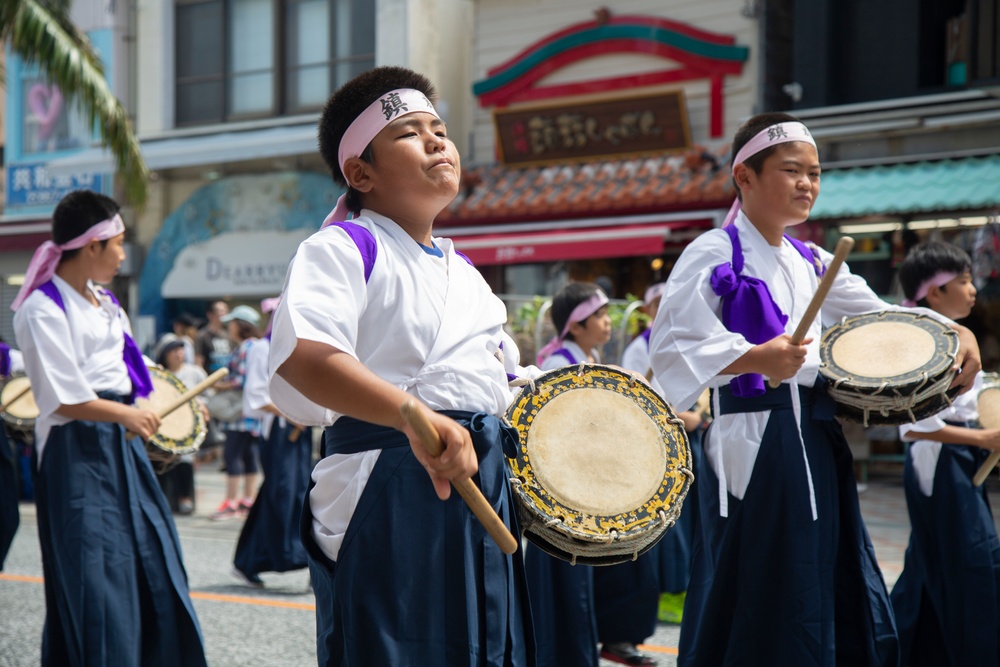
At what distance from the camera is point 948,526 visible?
489 cm

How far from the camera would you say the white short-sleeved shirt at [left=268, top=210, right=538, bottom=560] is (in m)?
2.40

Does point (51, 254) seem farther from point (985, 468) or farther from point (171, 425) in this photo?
point (985, 468)

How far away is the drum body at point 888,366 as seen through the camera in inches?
140

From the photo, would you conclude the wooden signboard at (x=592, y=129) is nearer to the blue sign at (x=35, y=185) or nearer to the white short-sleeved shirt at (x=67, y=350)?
the blue sign at (x=35, y=185)

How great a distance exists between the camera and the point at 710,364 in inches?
135

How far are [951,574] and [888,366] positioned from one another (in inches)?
63.9

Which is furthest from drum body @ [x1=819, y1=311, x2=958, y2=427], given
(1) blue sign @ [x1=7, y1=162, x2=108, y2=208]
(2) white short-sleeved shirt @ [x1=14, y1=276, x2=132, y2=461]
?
(1) blue sign @ [x1=7, y1=162, x2=108, y2=208]

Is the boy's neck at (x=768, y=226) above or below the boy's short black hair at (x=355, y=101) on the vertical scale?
below

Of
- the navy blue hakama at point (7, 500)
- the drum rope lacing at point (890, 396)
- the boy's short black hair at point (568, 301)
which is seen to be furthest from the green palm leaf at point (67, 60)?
the drum rope lacing at point (890, 396)

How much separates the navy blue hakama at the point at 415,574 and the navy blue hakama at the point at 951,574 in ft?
9.14

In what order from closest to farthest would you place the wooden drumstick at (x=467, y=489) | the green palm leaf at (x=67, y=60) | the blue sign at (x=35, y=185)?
the wooden drumstick at (x=467, y=489)
the green palm leaf at (x=67, y=60)
the blue sign at (x=35, y=185)

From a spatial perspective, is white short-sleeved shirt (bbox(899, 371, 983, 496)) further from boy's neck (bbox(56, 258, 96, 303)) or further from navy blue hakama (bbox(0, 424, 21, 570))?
navy blue hakama (bbox(0, 424, 21, 570))

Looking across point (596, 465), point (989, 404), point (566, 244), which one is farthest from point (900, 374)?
point (566, 244)

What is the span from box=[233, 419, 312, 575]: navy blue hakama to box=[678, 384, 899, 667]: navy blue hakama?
3.84 metres
